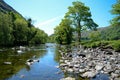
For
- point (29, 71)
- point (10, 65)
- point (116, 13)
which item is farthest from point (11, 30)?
point (29, 71)

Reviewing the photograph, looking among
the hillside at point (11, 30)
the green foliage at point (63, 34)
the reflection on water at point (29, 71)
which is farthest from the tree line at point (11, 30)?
the reflection on water at point (29, 71)

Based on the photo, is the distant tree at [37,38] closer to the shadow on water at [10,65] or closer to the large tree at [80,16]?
the large tree at [80,16]

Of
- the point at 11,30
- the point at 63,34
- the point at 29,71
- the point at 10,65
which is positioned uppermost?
the point at 11,30

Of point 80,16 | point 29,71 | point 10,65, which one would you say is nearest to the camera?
point 29,71

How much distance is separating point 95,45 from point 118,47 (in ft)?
37.6

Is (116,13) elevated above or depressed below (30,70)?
above

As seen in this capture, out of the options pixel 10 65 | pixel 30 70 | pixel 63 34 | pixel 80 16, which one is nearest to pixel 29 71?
pixel 30 70

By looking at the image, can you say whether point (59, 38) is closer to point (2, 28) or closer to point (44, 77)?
point (2, 28)

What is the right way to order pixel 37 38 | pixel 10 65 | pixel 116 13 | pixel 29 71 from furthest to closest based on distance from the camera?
pixel 37 38, pixel 116 13, pixel 10 65, pixel 29 71

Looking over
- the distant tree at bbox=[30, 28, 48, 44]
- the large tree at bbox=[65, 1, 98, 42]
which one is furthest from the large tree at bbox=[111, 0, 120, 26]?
the distant tree at bbox=[30, 28, 48, 44]

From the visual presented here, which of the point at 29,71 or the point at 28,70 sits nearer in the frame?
the point at 29,71

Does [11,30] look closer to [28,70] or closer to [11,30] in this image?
[11,30]

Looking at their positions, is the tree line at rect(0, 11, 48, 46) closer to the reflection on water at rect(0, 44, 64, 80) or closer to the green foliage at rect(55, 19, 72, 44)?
the green foliage at rect(55, 19, 72, 44)

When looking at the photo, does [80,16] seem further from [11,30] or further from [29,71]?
[29,71]
